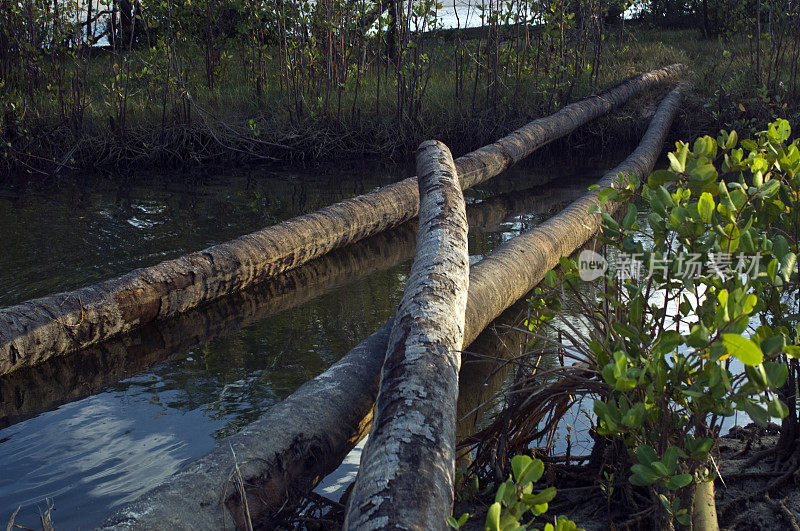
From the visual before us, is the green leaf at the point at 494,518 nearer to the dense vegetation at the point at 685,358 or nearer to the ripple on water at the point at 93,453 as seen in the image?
the dense vegetation at the point at 685,358

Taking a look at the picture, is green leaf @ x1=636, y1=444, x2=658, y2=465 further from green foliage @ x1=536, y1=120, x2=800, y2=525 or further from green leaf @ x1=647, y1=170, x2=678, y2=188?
green leaf @ x1=647, y1=170, x2=678, y2=188

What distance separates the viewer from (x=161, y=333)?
4.24 metres

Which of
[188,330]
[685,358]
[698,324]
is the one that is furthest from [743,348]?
[188,330]

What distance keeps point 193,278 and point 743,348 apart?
354 centimetres

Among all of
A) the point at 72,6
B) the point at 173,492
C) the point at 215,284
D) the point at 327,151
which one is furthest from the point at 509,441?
the point at 72,6

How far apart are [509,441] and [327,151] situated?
7274mm

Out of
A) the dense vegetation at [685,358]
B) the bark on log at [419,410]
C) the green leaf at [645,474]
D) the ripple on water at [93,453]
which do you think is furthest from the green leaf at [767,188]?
the ripple on water at [93,453]

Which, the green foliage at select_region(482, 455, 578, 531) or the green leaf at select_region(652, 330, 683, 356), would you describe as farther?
the green leaf at select_region(652, 330, 683, 356)

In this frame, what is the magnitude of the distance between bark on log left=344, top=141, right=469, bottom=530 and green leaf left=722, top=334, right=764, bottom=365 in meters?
0.81

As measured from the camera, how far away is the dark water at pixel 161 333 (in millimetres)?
2912

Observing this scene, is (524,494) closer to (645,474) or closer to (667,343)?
(645,474)

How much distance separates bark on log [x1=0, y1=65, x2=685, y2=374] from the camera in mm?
3607

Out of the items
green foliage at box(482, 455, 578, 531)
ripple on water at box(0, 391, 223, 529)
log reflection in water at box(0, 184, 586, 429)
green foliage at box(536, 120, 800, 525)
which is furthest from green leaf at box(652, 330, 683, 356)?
log reflection in water at box(0, 184, 586, 429)

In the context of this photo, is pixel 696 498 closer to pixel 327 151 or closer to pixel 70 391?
pixel 70 391
